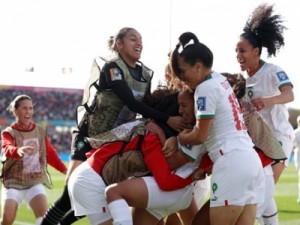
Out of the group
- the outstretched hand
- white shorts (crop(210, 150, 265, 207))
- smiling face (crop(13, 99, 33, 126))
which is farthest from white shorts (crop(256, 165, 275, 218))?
smiling face (crop(13, 99, 33, 126))

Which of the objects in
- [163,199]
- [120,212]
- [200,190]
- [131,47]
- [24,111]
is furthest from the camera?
[24,111]

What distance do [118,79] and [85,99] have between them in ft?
1.60

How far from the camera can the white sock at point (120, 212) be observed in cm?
454

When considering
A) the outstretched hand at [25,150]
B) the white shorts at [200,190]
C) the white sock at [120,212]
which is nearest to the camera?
the white sock at [120,212]

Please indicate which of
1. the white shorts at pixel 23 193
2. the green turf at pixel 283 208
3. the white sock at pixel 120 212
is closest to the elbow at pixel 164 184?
the white sock at pixel 120 212

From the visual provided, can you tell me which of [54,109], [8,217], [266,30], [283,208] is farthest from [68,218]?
[54,109]

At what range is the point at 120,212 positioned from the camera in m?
4.54

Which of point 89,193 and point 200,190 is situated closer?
point 89,193

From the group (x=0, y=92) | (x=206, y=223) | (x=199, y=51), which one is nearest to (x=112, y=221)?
(x=206, y=223)

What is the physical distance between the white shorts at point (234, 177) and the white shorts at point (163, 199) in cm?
30

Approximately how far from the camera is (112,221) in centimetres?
488

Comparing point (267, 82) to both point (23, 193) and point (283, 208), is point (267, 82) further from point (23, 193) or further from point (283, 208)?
point (283, 208)

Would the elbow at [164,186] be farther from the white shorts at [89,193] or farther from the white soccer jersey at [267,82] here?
the white soccer jersey at [267,82]

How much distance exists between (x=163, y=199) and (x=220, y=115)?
72 centimetres
